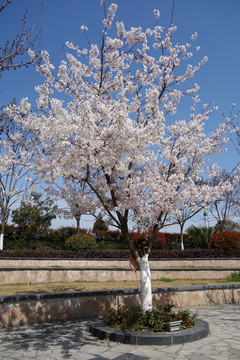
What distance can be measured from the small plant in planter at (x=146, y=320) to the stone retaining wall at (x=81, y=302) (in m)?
1.38

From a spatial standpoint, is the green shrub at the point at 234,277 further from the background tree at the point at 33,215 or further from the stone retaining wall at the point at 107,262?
the background tree at the point at 33,215

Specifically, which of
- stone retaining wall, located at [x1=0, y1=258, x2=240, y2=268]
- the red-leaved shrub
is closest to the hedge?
the red-leaved shrub

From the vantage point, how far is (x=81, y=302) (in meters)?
8.30

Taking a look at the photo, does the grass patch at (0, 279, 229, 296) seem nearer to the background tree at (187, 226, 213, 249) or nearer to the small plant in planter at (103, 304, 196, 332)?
the small plant in planter at (103, 304, 196, 332)

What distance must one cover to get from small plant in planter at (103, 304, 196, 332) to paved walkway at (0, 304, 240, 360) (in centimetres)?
50

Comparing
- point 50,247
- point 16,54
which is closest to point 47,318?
point 16,54

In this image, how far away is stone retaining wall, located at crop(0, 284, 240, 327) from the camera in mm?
7340

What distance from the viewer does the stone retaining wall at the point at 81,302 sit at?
734 centimetres

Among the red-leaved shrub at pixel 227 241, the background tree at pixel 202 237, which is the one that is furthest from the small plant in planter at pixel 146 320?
the background tree at pixel 202 237

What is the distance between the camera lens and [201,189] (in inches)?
311

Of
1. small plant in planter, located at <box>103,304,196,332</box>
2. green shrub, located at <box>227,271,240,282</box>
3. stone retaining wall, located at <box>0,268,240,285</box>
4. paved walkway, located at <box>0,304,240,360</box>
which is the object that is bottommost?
paved walkway, located at <box>0,304,240,360</box>

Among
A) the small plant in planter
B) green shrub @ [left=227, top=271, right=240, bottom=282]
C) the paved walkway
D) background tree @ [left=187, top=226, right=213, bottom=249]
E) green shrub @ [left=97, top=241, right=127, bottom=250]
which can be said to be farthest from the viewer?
background tree @ [left=187, top=226, right=213, bottom=249]

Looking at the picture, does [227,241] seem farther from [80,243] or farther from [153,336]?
[153,336]

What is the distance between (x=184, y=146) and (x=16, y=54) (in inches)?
172
